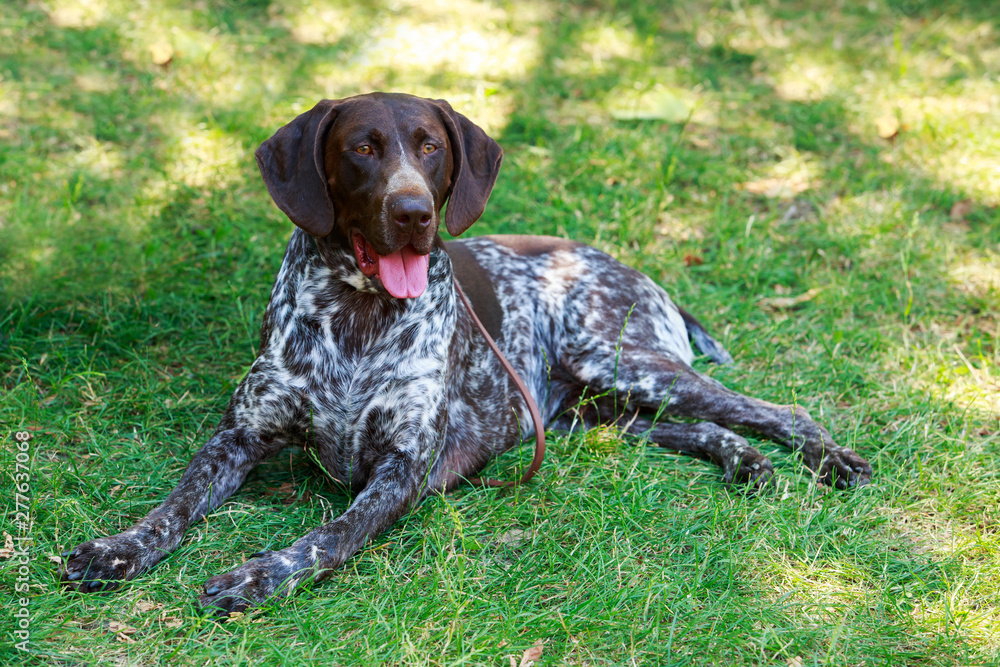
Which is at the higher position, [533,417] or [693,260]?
[693,260]

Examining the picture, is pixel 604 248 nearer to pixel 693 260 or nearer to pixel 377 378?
pixel 693 260

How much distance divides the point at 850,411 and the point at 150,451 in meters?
3.12

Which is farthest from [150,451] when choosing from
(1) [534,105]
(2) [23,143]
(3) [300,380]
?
(1) [534,105]

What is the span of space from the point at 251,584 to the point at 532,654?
0.89m

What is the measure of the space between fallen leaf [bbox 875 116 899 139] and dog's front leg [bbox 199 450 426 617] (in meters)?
4.65

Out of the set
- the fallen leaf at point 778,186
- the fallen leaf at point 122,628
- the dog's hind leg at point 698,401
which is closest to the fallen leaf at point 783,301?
the fallen leaf at point 778,186

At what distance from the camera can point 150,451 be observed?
11.8ft

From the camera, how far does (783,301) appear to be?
16.5 feet

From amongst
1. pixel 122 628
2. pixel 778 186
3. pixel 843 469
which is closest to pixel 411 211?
pixel 122 628

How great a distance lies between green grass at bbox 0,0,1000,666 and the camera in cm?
274

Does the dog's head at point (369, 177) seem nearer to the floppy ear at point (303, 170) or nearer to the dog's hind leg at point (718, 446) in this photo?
the floppy ear at point (303, 170)

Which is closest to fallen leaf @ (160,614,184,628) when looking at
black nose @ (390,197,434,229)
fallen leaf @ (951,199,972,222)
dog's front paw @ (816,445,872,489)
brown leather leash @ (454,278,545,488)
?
brown leather leash @ (454,278,545,488)

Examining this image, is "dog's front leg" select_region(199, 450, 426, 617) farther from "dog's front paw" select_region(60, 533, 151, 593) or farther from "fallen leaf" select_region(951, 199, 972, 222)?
"fallen leaf" select_region(951, 199, 972, 222)

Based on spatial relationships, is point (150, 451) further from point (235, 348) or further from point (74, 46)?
point (74, 46)
